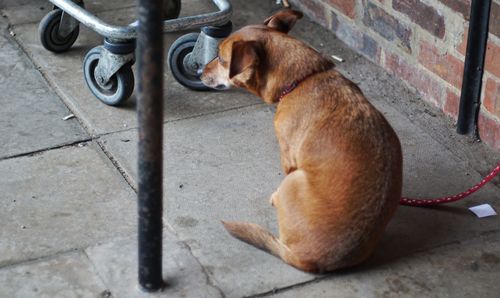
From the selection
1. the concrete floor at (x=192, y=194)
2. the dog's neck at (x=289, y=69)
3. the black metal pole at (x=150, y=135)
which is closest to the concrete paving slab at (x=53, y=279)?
the concrete floor at (x=192, y=194)

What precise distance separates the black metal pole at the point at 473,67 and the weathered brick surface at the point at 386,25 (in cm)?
61

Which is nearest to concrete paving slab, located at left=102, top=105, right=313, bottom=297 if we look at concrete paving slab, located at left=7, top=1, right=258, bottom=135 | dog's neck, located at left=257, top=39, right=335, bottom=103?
concrete paving slab, located at left=7, top=1, right=258, bottom=135

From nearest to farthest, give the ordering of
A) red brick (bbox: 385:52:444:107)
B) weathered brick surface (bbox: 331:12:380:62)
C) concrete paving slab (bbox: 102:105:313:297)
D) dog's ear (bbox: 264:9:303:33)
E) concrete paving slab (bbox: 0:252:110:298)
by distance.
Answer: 1. concrete paving slab (bbox: 0:252:110:298)
2. concrete paving slab (bbox: 102:105:313:297)
3. dog's ear (bbox: 264:9:303:33)
4. red brick (bbox: 385:52:444:107)
5. weathered brick surface (bbox: 331:12:380:62)

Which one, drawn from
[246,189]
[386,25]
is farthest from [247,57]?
[386,25]

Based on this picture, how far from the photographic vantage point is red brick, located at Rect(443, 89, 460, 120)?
487 cm

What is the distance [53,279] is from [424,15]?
2.49 metres

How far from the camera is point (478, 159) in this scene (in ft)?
15.0

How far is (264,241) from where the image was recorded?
3.74 meters

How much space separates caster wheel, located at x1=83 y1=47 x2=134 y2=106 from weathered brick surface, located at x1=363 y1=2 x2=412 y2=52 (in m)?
1.50

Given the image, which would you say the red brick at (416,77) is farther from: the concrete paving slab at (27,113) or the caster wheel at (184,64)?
the concrete paving slab at (27,113)

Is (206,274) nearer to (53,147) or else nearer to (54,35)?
(53,147)

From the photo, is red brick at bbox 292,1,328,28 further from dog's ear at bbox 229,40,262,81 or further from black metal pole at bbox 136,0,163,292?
black metal pole at bbox 136,0,163,292

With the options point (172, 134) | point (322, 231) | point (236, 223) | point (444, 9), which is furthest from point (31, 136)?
point (444, 9)

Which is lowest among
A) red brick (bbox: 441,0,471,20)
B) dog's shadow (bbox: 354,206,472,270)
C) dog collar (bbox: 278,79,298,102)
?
dog's shadow (bbox: 354,206,472,270)
